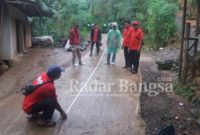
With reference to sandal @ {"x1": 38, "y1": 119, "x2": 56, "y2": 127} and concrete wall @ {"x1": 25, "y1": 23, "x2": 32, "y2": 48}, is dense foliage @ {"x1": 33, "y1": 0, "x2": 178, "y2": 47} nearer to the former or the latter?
concrete wall @ {"x1": 25, "y1": 23, "x2": 32, "y2": 48}

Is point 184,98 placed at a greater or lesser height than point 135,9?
lesser

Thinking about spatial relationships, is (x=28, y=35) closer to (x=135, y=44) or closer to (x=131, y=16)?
(x=135, y=44)

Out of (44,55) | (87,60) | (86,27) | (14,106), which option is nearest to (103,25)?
(86,27)

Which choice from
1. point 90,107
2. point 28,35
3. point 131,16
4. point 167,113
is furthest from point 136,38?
point 131,16

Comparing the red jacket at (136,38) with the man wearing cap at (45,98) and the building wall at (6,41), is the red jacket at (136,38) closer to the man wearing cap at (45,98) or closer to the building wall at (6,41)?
the man wearing cap at (45,98)

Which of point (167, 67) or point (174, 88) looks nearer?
point (174, 88)

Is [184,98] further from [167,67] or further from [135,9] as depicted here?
[135,9]

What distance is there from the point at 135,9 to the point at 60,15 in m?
9.47

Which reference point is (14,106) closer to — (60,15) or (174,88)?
(174,88)

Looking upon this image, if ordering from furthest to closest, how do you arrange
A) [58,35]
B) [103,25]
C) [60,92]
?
[103,25], [58,35], [60,92]

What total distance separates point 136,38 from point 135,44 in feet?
0.77

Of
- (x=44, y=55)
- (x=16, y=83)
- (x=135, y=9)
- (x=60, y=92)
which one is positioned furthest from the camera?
(x=135, y=9)

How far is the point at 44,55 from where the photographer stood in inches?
797

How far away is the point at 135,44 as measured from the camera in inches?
509
